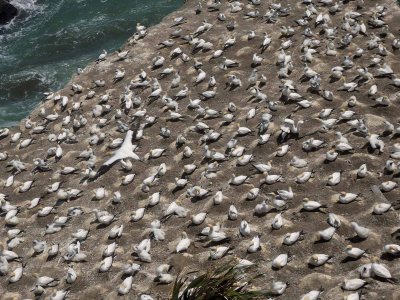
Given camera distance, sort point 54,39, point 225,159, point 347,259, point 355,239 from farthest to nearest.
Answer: point 54,39 → point 225,159 → point 355,239 → point 347,259

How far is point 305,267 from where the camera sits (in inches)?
667

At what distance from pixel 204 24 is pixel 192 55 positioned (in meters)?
2.72

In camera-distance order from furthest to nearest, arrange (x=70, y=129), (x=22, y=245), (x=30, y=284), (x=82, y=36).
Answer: (x=82, y=36), (x=70, y=129), (x=22, y=245), (x=30, y=284)

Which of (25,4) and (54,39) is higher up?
(25,4)

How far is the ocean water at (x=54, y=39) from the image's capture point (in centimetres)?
3734

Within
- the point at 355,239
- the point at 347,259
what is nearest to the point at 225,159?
the point at 355,239

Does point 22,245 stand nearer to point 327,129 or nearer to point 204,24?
point 327,129

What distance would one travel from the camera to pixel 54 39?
42719 millimetres

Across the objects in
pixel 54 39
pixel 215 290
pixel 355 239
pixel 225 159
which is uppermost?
pixel 215 290

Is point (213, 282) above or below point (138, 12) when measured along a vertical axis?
above

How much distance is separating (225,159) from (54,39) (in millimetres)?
24924

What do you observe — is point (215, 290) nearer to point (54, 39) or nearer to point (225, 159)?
point (225, 159)

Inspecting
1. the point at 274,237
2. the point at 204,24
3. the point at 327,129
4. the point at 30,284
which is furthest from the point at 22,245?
the point at 204,24

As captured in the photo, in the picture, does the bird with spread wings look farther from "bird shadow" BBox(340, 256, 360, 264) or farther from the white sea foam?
the white sea foam
